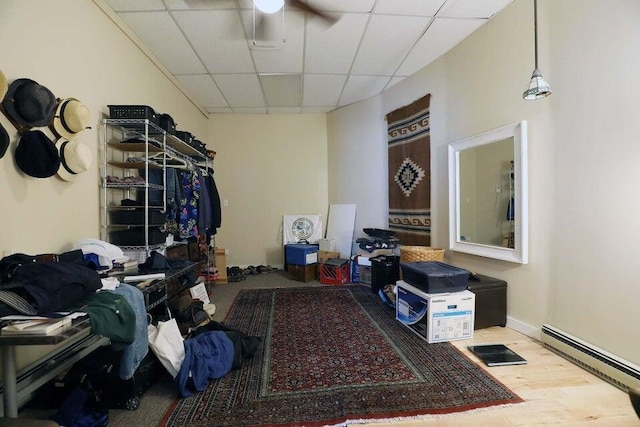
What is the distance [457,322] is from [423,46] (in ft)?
8.94

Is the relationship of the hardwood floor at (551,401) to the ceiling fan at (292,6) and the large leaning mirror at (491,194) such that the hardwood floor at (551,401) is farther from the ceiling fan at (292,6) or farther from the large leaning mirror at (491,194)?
the ceiling fan at (292,6)

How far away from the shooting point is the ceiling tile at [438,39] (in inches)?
102

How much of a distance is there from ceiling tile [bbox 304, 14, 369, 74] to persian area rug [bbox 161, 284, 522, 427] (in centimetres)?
276

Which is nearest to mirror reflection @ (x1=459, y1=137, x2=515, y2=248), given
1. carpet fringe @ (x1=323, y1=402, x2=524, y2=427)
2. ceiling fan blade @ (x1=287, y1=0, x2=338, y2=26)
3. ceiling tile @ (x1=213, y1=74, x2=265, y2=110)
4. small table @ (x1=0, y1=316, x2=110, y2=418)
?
carpet fringe @ (x1=323, y1=402, x2=524, y2=427)

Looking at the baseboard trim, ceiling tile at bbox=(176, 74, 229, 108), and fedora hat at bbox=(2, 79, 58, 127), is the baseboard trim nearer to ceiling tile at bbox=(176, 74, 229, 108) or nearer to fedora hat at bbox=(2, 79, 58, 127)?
fedora hat at bbox=(2, 79, 58, 127)

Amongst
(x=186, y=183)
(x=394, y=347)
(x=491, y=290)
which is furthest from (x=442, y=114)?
(x=186, y=183)

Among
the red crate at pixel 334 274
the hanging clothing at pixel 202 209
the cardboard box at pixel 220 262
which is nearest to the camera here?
the hanging clothing at pixel 202 209

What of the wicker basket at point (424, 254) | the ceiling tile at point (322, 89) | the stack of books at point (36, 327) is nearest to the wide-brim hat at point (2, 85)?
the stack of books at point (36, 327)

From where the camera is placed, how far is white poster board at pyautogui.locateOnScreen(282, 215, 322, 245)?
16.3ft

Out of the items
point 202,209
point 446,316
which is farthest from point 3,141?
point 446,316

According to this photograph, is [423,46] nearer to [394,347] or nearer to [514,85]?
[514,85]

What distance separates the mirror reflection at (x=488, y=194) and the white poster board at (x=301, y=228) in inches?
102

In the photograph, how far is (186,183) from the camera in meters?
3.10

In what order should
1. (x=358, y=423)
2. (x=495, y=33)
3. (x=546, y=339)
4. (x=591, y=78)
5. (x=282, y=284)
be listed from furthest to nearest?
(x=282, y=284)
(x=495, y=33)
(x=546, y=339)
(x=591, y=78)
(x=358, y=423)
